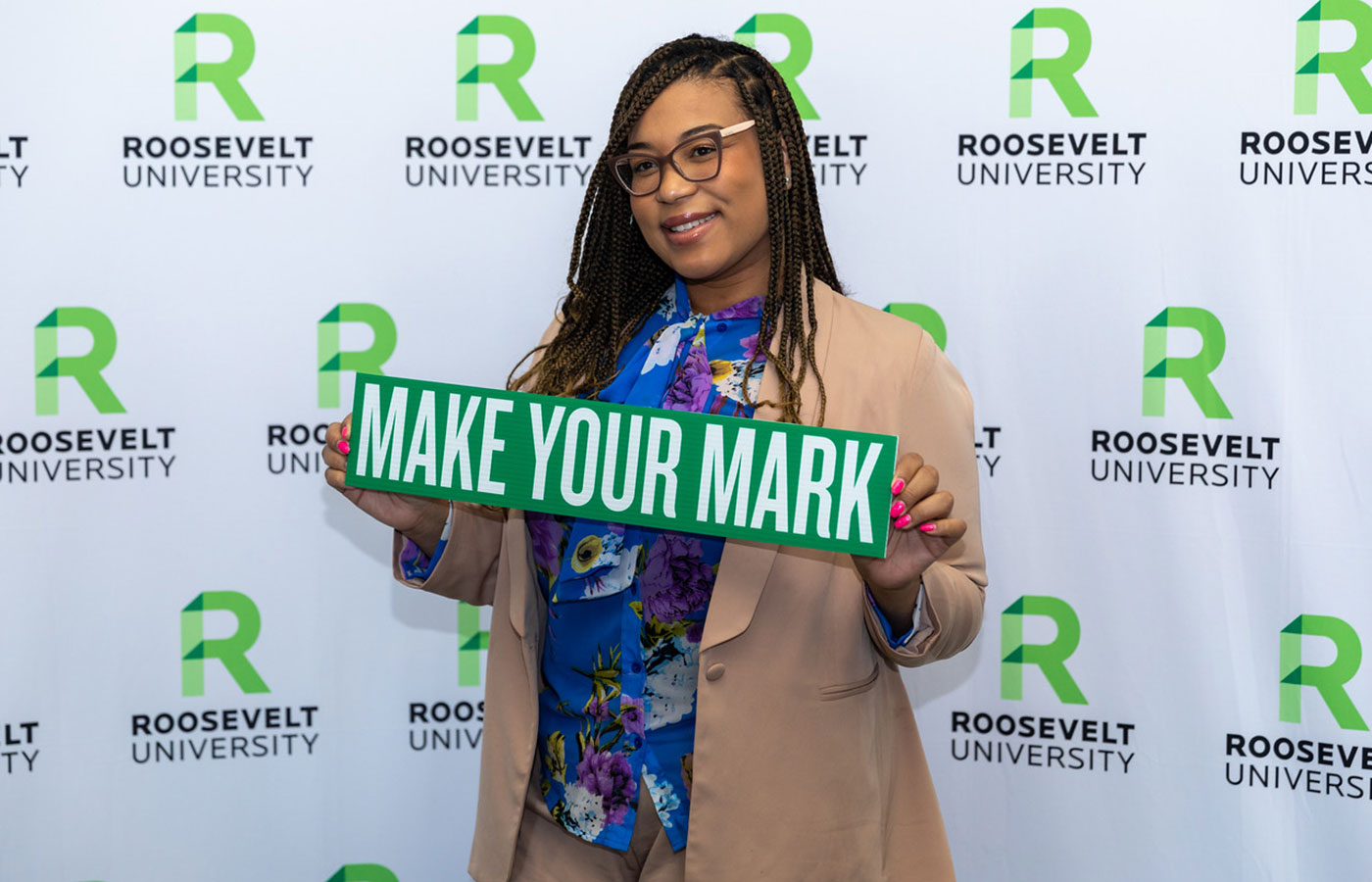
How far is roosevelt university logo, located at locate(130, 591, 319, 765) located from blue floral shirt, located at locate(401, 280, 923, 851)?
122 centimetres

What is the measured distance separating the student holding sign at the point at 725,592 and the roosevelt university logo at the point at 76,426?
103 centimetres

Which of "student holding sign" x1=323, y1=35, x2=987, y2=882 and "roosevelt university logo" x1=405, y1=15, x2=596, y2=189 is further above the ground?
"roosevelt university logo" x1=405, y1=15, x2=596, y2=189

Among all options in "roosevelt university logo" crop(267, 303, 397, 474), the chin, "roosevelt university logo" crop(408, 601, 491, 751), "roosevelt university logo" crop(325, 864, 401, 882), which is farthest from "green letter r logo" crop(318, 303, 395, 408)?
the chin

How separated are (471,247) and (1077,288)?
121 centimetres

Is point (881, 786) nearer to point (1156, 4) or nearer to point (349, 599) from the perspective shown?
point (349, 599)

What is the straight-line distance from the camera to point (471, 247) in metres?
2.38

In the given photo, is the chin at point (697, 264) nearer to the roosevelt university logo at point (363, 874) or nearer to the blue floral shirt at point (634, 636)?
the blue floral shirt at point (634, 636)

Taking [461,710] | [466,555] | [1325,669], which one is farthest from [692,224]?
[1325,669]

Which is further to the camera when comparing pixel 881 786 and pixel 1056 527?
pixel 1056 527

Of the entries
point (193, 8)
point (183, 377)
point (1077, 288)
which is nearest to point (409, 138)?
point (193, 8)

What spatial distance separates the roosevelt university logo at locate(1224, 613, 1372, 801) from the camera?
219 centimetres

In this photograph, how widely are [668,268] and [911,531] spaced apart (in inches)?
22.2

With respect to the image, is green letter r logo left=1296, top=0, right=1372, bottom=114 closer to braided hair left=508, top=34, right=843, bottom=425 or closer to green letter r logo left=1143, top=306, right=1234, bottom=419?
green letter r logo left=1143, top=306, right=1234, bottom=419

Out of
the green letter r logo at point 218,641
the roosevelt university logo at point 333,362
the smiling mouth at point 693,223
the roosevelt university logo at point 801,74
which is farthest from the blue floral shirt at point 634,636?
the green letter r logo at point 218,641
